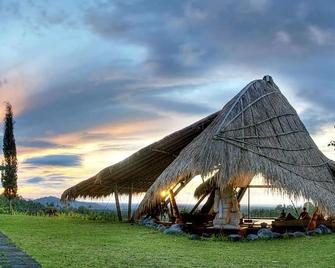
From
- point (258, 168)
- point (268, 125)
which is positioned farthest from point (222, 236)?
point (268, 125)

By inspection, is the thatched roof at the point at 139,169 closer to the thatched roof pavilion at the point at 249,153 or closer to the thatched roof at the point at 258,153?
the thatched roof pavilion at the point at 249,153

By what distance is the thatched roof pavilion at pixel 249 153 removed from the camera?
48.0 feet

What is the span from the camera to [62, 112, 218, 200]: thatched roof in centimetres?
1862

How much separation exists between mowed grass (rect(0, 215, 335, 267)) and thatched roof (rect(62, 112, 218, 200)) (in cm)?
383

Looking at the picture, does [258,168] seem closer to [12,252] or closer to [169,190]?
[169,190]

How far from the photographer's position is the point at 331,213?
47.7 ft

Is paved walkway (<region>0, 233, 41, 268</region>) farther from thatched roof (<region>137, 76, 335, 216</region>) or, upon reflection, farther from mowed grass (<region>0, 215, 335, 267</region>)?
thatched roof (<region>137, 76, 335, 216</region>)

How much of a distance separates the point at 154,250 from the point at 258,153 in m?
4.97

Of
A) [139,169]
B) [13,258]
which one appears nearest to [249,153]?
[139,169]

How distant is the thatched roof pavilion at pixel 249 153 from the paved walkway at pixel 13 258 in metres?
5.68

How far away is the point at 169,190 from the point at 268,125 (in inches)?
128

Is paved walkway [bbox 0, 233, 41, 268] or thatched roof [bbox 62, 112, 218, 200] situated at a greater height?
thatched roof [bbox 62, 112, 218, 200]

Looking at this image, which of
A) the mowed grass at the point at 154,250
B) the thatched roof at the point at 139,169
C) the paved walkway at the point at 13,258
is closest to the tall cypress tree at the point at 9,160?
the thatched roof at the point at 139,169

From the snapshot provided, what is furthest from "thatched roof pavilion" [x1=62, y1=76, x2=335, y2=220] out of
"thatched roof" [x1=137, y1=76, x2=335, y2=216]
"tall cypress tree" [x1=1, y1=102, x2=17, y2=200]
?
"tall cypress tree" [x1=1, y1=102, x2=17, y2=200]
